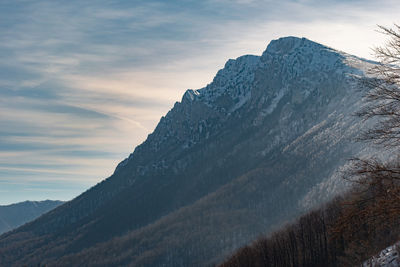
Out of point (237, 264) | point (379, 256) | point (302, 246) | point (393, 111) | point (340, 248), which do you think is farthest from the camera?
point (237, 264)

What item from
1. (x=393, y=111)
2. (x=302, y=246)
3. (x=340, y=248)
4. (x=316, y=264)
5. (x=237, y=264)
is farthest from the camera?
(x=237, y=264)

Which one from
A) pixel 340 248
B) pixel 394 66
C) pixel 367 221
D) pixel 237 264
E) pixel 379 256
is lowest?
pixel 237 264

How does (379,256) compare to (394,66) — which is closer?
(394,66)

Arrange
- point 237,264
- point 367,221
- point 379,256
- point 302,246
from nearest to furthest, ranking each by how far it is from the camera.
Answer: point 367,221 → point 379,256 → point 302,246 → point 237,264

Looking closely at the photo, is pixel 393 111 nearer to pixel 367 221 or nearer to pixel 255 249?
pixel 367 221

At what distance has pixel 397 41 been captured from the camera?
2156 cm

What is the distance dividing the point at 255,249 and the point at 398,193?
16823cm

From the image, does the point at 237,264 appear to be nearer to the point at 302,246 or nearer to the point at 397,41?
the point at 302,246

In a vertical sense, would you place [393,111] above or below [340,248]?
above

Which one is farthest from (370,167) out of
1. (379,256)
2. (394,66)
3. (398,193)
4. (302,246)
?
(302,246)

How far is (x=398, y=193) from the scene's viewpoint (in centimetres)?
1939

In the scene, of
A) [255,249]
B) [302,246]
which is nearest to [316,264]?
[302,246]

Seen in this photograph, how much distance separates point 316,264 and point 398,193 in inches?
4730

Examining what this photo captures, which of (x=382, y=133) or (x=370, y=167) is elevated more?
(x=382, y=133)
